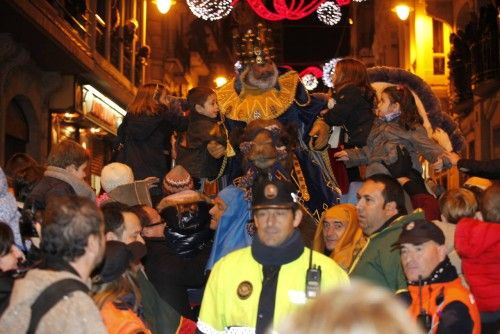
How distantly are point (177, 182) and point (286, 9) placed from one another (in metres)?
8.01

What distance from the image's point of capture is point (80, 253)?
14.1 ft

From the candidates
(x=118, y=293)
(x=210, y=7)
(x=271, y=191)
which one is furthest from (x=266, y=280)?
(x=210, y=7)

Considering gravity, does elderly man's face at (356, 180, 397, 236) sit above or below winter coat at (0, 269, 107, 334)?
above

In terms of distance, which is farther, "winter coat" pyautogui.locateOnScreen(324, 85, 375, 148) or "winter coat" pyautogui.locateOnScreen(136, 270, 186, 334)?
"winter coat" pyautogui.locateOnScreen(324, 85, 375, 148)

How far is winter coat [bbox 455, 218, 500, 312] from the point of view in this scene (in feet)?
21.6

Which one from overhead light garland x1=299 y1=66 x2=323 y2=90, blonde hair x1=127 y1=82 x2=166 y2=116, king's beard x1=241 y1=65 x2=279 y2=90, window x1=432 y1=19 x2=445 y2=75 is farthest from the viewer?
window x1=432 y1=19 x2=445 y2=75

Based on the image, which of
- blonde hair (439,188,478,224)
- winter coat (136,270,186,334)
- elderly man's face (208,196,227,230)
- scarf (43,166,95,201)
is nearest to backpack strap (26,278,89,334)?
winter coat (136,270,186,334)


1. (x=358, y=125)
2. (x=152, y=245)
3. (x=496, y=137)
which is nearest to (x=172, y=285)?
(x=152, y=245)

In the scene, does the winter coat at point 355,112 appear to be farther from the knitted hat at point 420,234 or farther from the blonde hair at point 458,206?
the knitted hat at point 420,234

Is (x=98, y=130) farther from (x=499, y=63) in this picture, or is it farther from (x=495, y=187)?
(x=495, y=187)

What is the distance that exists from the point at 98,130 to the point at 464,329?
796 inches

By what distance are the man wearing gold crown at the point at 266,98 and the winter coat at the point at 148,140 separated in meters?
0.68

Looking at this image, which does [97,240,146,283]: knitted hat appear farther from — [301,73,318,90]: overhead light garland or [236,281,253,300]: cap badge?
[301,73,318,90]: overhead light garland

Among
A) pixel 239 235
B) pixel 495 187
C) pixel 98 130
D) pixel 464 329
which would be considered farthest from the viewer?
pixel 98 130
